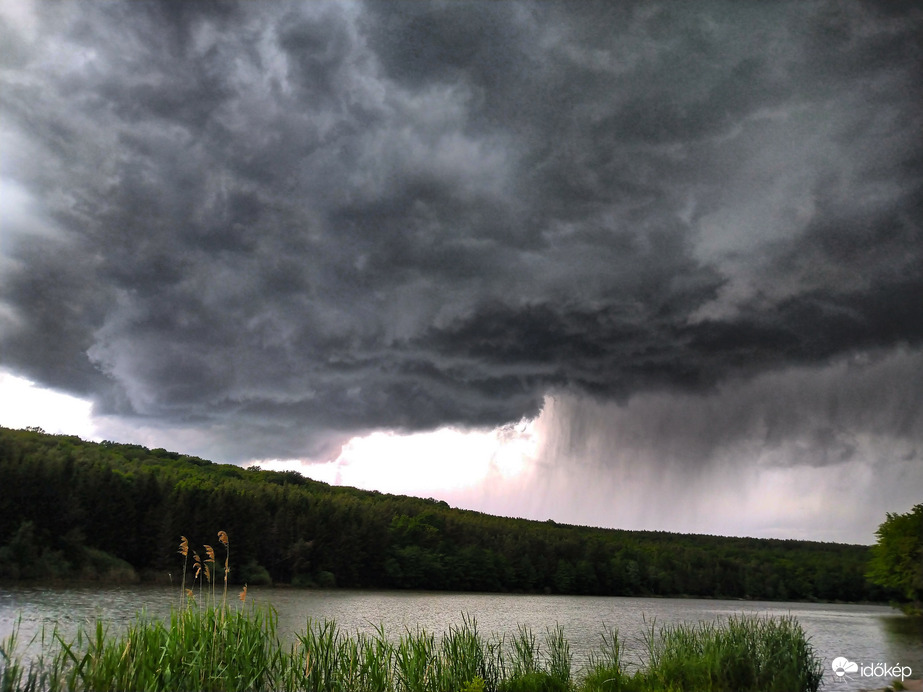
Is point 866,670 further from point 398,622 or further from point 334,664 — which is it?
point 398,622

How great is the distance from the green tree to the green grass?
49857mm

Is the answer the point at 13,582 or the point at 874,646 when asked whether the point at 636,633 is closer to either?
the point at 874,646

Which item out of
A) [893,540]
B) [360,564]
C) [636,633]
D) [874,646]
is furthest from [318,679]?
[360,564]

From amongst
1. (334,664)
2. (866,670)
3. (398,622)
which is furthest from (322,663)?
→ (398,622)

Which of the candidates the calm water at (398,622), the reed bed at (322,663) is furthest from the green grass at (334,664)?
the calm water at (398,622)

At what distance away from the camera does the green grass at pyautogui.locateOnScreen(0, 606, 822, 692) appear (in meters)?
10.5

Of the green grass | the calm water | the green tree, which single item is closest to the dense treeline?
the calm water

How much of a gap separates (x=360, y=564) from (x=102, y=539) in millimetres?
36236

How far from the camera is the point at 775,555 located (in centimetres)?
12812

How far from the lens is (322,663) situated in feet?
41.5

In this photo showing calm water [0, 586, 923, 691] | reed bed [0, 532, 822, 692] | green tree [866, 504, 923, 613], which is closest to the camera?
reed bed [0, 532, 822, 692]

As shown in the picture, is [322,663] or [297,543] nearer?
[322,663]

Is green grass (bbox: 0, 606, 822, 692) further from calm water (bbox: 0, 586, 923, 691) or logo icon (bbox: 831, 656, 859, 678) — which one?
logo icon (bbox: 831, 656, 859, 678)

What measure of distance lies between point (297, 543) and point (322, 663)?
76.9 m
